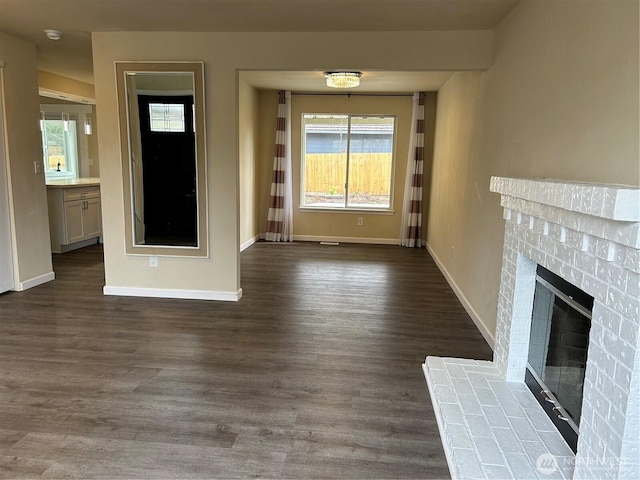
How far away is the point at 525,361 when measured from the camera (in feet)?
8.20

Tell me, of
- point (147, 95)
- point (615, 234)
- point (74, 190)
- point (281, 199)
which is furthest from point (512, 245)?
point (74, 190)

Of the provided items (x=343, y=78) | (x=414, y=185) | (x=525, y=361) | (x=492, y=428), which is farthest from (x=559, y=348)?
(x=414, y=185)

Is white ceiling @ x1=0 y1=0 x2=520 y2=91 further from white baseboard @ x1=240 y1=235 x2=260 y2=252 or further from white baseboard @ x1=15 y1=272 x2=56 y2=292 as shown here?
white baseboard @ x1=240 y1=235 x2=260 y2=252

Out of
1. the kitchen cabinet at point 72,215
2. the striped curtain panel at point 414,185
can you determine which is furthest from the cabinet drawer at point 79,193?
the striped curtain panel at point 414,185

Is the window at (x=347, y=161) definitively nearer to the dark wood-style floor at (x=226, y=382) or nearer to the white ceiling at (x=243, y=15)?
the dark wood-style floor at (x=226, y=382)

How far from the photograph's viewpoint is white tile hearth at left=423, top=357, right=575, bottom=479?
1827 millimetres

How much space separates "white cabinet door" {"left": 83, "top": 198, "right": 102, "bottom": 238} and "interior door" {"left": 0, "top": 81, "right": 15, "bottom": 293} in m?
2.25

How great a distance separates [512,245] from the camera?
8.37 feet

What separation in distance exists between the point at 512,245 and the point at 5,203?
445 centimetres

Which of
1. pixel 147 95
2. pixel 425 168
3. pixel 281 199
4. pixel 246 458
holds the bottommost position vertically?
pixel 246 458

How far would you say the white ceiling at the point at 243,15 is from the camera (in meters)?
3.07

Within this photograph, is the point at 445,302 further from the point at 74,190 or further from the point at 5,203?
the point at 74,190

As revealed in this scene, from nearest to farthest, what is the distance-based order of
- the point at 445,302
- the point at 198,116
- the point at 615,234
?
the point at 615,234, the point at 198,116, the point at 445,302

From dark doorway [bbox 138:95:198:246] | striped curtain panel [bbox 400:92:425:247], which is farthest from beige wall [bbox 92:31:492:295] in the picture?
striped curtain panel [bbox 400:92:425:247]
